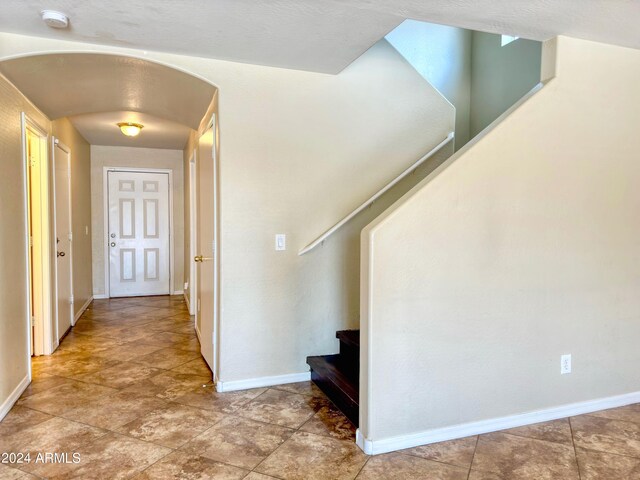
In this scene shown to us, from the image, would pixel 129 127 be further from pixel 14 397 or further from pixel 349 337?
pixel 349 337

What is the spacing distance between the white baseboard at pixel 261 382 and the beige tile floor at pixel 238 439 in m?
0.06

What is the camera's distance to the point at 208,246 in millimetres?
3412

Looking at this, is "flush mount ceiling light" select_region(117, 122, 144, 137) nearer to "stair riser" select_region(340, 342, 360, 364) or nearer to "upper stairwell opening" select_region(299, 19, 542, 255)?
"upper stairwell opening" select_region(299, 19, 542, 255)

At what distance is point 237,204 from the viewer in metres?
2.93

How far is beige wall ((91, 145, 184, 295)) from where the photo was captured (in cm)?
636

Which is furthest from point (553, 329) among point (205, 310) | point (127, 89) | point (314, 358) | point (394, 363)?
point (127, 89)

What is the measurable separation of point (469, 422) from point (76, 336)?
3.82 m

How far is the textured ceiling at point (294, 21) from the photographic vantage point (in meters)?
2.00

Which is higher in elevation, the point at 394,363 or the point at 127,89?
the point at 127,89

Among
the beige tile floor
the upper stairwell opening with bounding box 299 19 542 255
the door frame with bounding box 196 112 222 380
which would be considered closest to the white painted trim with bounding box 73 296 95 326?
the beige tile floor

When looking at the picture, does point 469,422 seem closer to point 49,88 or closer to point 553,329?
point 553,329

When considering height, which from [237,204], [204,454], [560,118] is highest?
[560,118]

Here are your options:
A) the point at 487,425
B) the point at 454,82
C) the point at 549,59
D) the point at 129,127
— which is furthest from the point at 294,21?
the point at 129,127

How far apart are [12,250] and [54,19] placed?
58.2 inches
